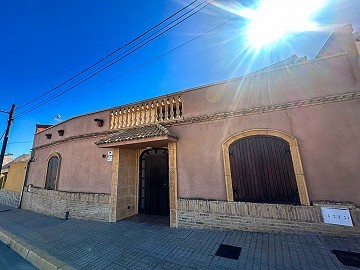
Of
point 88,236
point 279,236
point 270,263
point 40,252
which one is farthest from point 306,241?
point 40,252

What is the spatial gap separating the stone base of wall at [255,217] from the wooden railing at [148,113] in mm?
3409

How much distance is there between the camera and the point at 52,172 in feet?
31.7

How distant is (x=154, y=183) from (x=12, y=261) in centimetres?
469

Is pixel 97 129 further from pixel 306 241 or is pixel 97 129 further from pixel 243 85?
pixel 306 241

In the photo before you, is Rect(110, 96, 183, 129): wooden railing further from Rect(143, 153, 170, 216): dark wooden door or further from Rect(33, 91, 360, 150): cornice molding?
Rect(143, 153, 170, 216): dark wooden door

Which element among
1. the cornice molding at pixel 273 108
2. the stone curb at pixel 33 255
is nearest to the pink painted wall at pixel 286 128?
the cornice molding at pixel 273 108

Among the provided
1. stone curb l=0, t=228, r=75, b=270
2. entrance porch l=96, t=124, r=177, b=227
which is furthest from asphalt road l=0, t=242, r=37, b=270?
entrance porch l=96, t=124, r=177, b=227

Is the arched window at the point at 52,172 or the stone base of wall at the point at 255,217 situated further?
the arched window at the point at 52,172

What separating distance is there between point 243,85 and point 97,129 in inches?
277

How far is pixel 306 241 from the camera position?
4.00 meters

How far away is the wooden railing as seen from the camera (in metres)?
6.73

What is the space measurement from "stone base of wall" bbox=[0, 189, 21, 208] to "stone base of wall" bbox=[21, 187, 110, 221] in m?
3.13

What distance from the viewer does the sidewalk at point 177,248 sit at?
11.2ft

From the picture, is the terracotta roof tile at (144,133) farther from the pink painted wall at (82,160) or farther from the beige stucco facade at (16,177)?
the beige stucco facade at (16,177)
